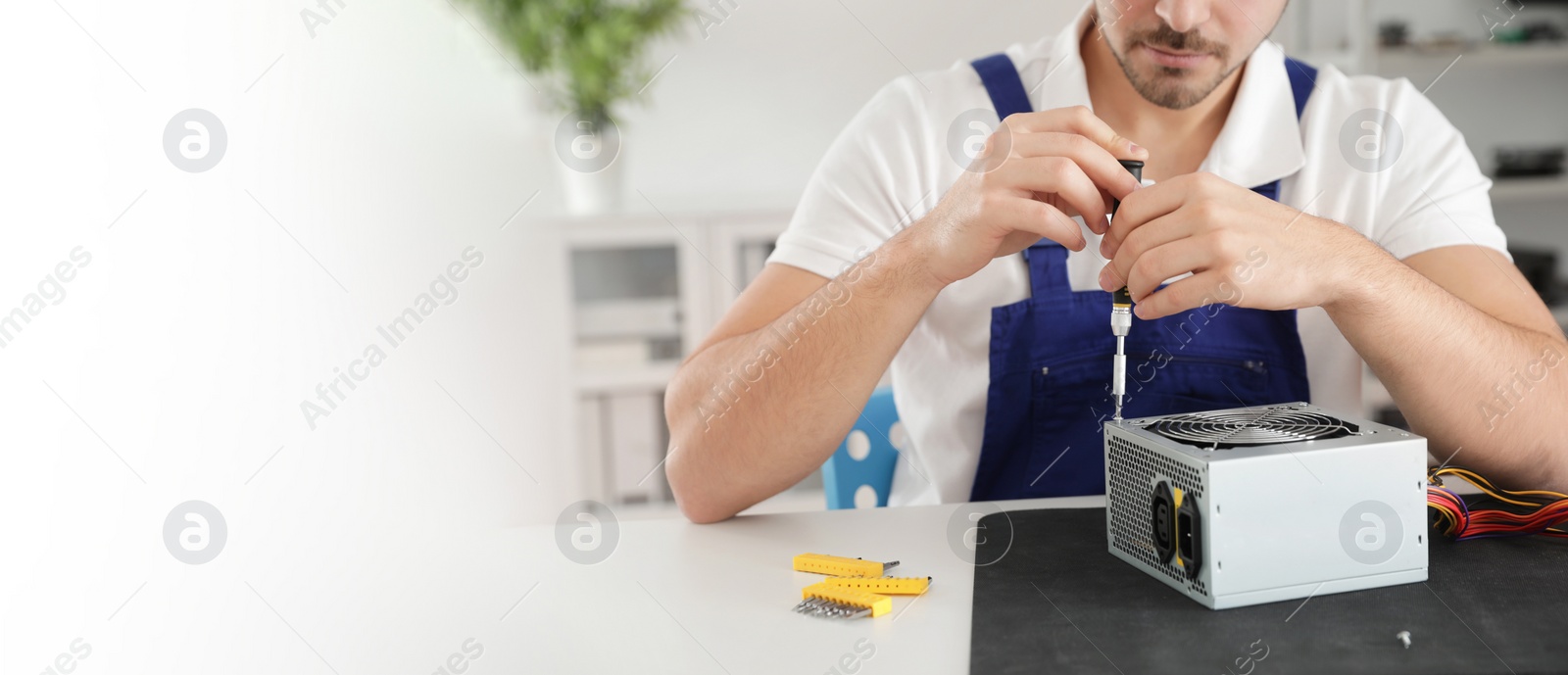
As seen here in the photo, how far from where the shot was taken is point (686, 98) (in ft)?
9.07

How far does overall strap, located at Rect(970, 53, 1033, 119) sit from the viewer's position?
1.30m

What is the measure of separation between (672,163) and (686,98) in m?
0.17

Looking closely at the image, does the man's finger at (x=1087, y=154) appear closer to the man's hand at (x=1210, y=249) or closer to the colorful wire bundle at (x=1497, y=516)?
the man's hand at (x=1210, y=249)

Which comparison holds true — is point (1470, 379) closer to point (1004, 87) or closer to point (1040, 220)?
point (1040, 220)

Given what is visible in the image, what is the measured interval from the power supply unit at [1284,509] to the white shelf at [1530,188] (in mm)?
2204

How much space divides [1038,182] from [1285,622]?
1.30 ft

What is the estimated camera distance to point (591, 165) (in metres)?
2.60

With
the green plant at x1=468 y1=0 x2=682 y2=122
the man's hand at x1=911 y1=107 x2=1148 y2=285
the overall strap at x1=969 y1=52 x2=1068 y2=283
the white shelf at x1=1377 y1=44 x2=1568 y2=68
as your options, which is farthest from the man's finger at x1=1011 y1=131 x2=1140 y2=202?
the white shelf at x1=1377 y1=44 x2=1568 y2=68

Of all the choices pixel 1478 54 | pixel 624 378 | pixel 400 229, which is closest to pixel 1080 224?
pixel 400 229

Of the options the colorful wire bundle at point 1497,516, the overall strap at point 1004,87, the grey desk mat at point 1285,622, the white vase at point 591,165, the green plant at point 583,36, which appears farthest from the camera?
the white vase at point 591,165

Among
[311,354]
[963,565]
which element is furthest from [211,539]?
[963,565]

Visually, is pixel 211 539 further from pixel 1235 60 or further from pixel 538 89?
pixel 538 89

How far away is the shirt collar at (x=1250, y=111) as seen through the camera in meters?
1.25

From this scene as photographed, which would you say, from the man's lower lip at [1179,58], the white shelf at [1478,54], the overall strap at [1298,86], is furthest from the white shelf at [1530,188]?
the man's lower lip at [1179,58]
